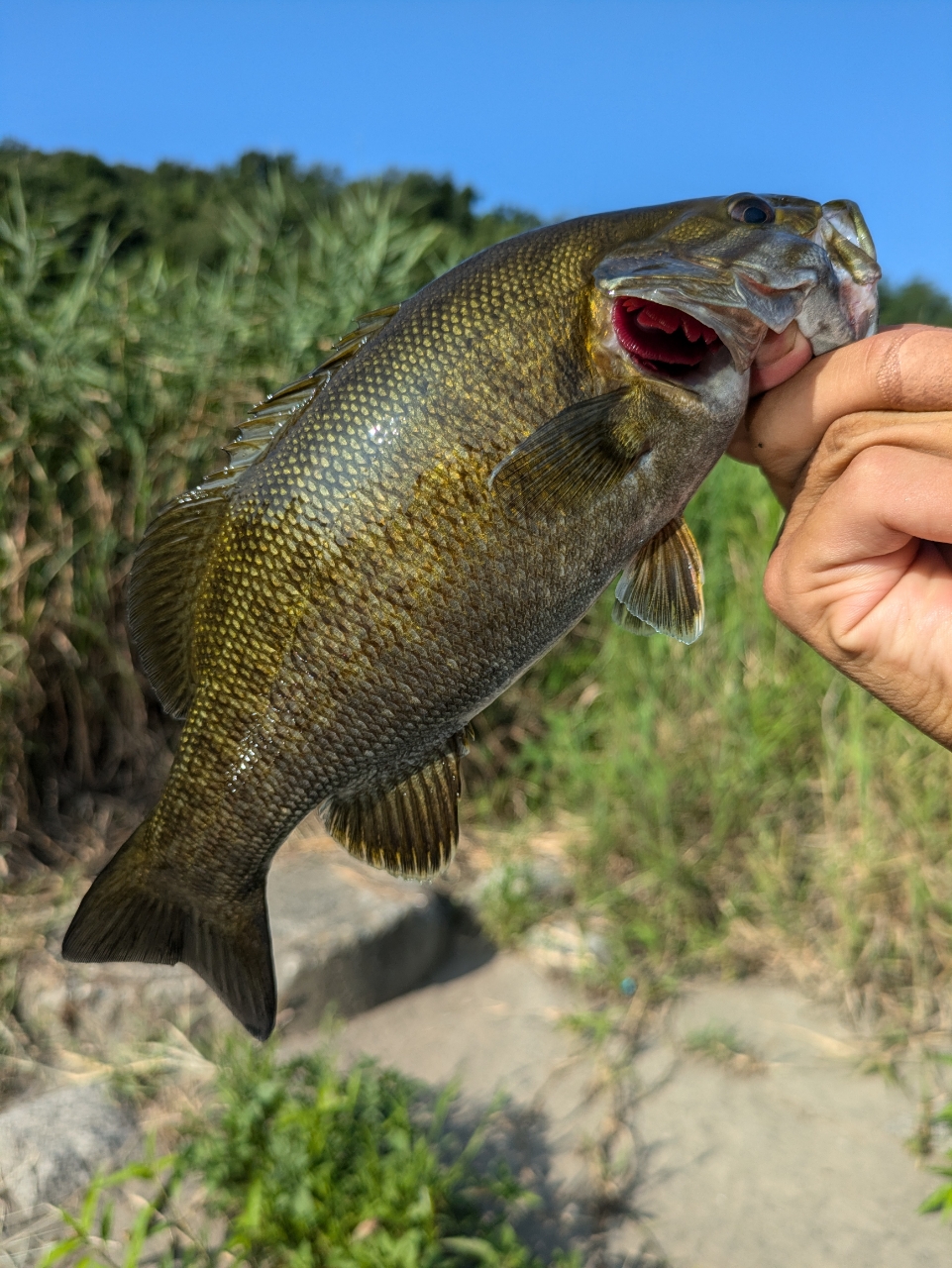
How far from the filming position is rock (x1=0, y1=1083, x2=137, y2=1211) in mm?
3256

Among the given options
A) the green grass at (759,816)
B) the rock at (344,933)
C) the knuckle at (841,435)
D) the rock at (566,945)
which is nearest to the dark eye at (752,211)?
the knuckle at (841,435)

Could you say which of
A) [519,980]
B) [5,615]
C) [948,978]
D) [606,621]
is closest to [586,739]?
[606,621]

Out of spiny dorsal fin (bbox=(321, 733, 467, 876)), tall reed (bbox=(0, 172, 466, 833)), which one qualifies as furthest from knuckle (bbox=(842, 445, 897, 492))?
tall reed (bbox=(0, 172, 466, 833))

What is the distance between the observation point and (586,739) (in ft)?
18.2

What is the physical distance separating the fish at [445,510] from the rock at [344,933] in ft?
9.18

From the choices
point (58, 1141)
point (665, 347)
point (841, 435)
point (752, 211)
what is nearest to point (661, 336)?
point (665, 347)

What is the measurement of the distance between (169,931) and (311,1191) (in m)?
1.44

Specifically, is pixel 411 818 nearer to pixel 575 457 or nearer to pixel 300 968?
pixel 575 457

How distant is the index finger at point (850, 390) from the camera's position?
1.48m

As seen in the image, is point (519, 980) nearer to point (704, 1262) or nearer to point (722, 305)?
point (704, 1262)

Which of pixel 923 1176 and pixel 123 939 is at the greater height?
pixel 123 939

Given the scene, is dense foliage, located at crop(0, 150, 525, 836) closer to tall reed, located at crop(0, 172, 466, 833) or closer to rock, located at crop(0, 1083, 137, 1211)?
tall reed, located at crop(0, 172, 466, 833)

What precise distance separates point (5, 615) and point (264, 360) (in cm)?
178

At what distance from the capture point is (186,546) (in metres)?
1.64
